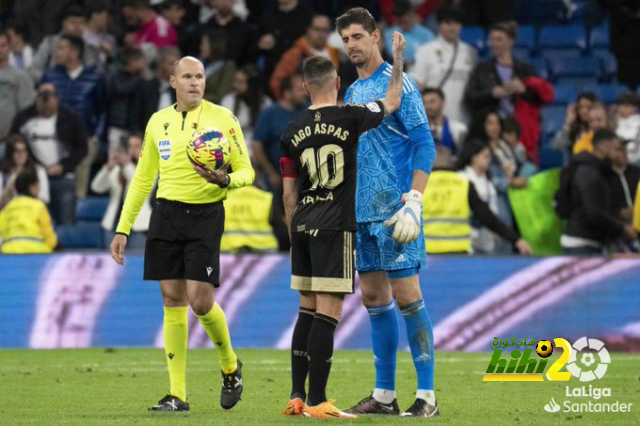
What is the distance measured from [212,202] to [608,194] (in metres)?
6.79

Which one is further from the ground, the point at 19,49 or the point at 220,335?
the point at 19,49

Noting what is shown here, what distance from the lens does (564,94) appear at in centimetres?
2016

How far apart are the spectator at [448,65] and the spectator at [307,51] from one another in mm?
1069

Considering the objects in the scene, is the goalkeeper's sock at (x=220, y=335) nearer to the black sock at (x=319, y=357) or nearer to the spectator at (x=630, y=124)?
the black sock at (x=319, y=357)

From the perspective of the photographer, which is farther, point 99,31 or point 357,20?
point 99,31

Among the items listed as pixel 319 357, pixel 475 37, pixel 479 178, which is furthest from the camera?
pixel 475 37

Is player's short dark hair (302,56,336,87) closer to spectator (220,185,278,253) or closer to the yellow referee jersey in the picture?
the yellow referee jersey

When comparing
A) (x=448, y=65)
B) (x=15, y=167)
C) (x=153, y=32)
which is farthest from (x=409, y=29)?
A: (x=15, y=167)

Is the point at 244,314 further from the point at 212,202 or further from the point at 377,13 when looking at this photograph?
the point at 377,13

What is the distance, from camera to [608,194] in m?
15.2

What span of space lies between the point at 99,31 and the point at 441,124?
5080 millimetres

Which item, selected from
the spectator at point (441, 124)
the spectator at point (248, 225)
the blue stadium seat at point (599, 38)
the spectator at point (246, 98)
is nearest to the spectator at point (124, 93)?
the spectator at point (246, 98)

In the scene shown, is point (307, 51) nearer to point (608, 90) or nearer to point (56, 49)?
point (56, 49)

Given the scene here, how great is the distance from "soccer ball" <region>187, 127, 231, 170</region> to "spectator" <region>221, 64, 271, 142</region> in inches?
325
